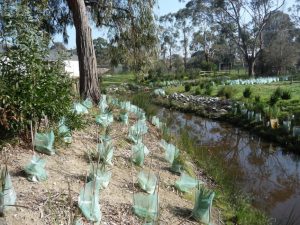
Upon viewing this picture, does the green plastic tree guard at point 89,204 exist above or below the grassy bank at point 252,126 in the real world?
above

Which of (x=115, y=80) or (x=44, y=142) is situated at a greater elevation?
(x=44, y=142)

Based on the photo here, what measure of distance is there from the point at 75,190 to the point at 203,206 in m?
1.20

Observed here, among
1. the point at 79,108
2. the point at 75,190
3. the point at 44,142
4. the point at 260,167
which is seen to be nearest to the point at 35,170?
the point at 75,190

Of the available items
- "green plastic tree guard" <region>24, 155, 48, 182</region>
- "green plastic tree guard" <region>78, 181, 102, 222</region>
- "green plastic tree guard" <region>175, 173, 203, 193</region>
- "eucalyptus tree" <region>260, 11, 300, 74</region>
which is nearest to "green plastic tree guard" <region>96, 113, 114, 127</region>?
"green plastic tree guard" <region>175, 173, 203, 193</region>

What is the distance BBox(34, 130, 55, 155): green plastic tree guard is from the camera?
4.46 metres

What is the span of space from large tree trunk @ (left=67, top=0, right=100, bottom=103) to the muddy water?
3345 mm

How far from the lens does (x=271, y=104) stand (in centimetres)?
1409

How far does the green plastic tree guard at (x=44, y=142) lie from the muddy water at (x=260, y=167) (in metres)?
2.71

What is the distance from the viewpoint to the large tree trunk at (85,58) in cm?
920

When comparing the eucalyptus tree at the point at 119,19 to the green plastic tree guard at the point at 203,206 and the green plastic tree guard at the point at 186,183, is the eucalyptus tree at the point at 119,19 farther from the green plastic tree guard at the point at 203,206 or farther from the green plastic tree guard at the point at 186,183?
the green plastic tree guard at the point at 203,206

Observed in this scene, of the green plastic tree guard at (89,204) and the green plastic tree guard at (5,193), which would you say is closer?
the green plastic tree guard at (5,193)

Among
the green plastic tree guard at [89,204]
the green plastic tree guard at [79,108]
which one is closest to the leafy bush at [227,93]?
the green plastic tree guard at [79,108]

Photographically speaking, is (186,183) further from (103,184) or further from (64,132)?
(64,132)

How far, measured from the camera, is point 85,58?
9406 millimetres
